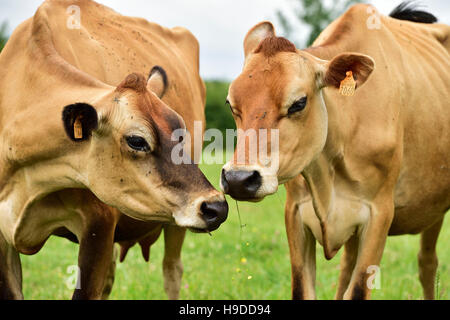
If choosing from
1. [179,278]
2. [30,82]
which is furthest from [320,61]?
[179,278]

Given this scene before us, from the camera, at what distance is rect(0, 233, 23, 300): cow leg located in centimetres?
502

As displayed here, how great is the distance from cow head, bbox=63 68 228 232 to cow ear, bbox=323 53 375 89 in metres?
1.07

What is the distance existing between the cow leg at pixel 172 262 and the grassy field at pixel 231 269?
0.72 feet

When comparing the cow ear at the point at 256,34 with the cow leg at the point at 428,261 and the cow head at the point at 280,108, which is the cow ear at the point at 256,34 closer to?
the cow head at the point at 280,108

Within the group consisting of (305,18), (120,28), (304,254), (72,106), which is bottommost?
(304,254)

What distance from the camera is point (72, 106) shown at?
13.5 ft

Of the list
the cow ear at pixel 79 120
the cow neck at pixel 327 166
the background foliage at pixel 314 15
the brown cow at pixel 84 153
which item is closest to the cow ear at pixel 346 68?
the cow neck at pixel 327 166

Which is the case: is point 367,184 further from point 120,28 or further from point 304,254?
point 120,28

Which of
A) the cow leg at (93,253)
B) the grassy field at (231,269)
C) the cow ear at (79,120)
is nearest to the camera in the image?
the cow ear at (79,120)

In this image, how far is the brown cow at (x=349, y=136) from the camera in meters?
4.46

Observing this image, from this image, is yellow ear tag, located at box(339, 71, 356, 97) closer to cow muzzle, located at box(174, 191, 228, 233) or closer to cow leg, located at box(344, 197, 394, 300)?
cow leg, located at box(344, 197, 394, 300)

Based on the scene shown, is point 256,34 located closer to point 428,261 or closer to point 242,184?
point 242,184
